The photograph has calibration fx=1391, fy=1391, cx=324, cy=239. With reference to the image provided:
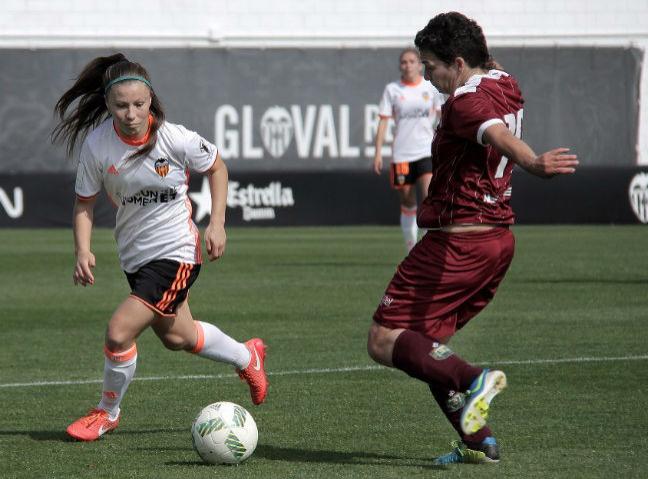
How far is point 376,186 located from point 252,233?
2.58m

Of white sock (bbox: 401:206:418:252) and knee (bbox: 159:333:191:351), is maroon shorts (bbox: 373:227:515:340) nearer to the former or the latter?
knee (bbox: 159:333:191:351)

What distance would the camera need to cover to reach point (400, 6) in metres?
29.0

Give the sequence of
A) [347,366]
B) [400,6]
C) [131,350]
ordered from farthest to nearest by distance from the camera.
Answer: [400,6]
[347,366]
[131,350]

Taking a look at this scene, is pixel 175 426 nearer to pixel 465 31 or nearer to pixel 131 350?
pixel 131 350

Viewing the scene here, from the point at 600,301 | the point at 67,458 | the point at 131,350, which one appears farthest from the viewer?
the point at 600,301

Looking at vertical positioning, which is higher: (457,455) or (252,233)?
(457,455)


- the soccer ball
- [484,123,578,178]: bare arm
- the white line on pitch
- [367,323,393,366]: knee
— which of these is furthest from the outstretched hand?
the white line on pitch

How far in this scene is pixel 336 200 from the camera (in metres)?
24.0

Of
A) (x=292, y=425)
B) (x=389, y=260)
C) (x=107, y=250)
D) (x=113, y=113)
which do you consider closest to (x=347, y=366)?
(x=292, y=425)

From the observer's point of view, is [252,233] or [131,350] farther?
[252,233]

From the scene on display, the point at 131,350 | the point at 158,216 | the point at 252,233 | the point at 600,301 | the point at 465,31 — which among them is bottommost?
the point at 252,233

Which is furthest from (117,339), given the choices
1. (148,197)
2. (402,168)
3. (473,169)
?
(402,168)

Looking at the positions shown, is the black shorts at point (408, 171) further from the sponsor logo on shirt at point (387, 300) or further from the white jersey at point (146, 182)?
the sponsor logo on shirt at point (387, 300)

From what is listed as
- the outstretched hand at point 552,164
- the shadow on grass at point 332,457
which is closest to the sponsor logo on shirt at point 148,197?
the shadow on grass at point 332,457
